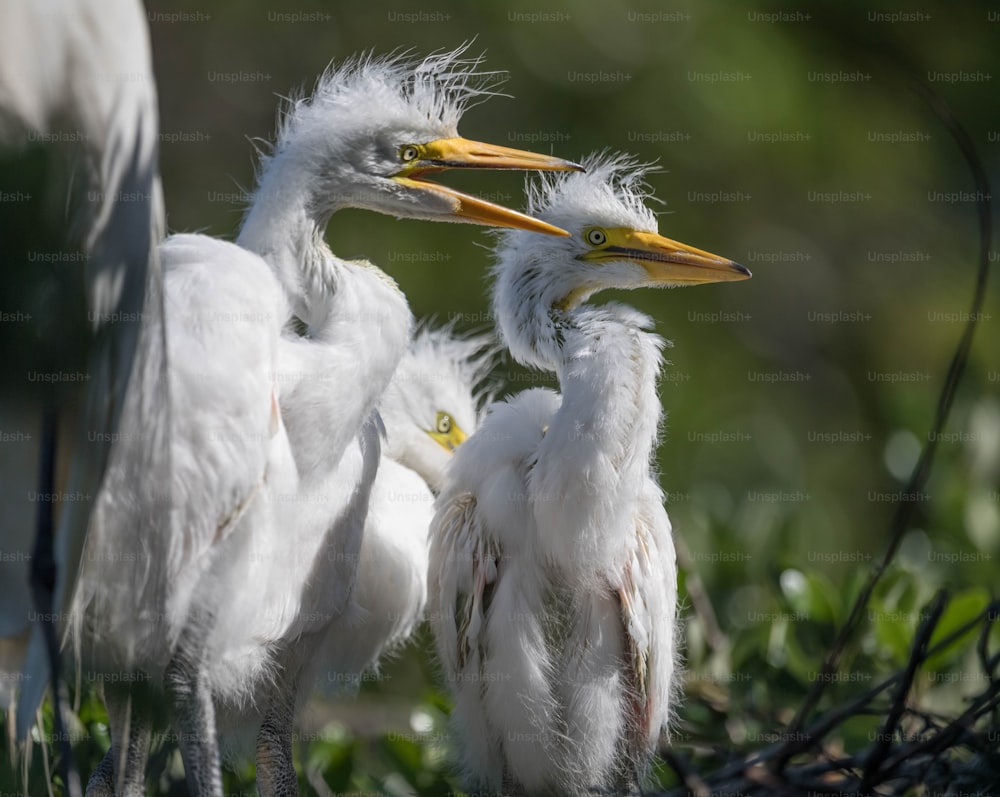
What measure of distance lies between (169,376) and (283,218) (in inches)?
17.3

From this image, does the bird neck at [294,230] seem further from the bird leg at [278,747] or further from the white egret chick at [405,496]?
the bird leg at [278,747]

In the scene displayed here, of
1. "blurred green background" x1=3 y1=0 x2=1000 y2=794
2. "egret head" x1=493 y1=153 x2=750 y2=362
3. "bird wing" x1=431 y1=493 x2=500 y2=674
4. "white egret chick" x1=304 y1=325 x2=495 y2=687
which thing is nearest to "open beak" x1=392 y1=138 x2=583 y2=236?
"egret head" x1=493 y1=153 x2=750 y2=362

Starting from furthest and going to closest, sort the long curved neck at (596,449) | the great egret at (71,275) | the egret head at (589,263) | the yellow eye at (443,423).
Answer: the yellow eye at (443,423), the egret head at (589,263), the long curved neck at (596,449), the great egret at (71,275)

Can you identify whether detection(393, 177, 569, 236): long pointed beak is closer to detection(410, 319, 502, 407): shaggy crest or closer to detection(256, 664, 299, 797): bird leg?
detection(410, 319, 502, 407): shaggy crest

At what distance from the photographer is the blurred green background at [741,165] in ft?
20.3

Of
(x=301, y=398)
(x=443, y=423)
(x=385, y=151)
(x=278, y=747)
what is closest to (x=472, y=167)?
(x=385, y=151)

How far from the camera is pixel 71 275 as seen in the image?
5.58ft

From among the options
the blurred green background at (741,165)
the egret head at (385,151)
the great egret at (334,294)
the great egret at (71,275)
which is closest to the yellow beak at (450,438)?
the great egret at (334,294)

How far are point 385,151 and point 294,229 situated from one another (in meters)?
0.28

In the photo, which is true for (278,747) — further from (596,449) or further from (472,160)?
(472,160)

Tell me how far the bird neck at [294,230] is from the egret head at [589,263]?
476mm

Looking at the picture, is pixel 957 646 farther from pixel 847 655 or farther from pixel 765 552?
pixel 765 552

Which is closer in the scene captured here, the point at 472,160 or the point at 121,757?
the point at 121,757

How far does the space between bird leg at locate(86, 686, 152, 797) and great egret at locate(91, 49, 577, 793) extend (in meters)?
0.02
